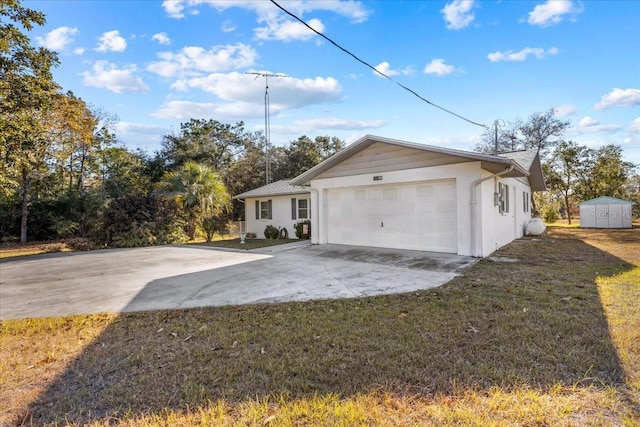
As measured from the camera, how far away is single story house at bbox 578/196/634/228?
20.2 m

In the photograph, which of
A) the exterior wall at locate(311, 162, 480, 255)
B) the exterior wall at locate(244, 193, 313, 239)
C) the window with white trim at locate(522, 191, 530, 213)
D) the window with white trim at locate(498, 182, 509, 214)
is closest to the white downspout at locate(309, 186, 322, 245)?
the exterior wall at locate(311, 162, 480, 255)

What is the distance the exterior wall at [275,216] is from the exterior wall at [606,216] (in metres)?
18.9

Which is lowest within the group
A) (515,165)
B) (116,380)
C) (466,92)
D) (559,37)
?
(116,380)

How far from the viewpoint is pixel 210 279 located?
705 centimetres

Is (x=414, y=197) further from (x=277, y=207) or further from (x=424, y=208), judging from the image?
(x=277, y=207)

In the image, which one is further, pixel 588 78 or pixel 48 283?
pixel 588 78

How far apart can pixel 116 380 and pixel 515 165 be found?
29.1 feet

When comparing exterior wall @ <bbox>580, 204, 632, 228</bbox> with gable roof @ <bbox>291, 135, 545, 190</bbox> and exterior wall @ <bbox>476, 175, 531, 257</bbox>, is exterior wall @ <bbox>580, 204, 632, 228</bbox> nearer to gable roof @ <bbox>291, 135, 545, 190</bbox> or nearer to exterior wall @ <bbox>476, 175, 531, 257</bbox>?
exterior wall @ <bbox>476, 175, 531, 257</bbox>

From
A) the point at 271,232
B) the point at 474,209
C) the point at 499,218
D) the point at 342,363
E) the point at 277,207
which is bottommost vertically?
the point at 342,363

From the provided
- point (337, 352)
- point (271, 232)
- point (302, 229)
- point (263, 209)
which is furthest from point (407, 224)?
point (263, 209)

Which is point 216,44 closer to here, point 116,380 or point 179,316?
point 179,316

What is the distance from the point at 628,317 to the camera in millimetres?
4109

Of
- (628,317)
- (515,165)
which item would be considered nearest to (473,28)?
(515,165)

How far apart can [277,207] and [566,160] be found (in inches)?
953
